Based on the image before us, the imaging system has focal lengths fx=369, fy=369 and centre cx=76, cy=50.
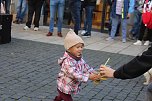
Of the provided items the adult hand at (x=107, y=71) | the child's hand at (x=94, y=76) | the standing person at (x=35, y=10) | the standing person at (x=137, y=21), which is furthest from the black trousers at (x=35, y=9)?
the adult hand at (x=107, y=71)

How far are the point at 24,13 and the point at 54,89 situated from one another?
8.16 meters

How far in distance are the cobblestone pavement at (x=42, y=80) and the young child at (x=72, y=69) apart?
0.87 meters

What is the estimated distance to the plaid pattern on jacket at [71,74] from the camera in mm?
4133

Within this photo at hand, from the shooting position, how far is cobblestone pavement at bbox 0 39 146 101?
5.29m

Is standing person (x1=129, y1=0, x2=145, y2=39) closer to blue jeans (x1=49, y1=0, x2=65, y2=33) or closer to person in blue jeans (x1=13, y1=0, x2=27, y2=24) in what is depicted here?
blue jeans (x1=49, y1=0, x2=65, y2=33)

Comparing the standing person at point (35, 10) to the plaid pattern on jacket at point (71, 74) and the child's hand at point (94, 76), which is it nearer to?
the plaid pattern on jacket at point (71, 74)

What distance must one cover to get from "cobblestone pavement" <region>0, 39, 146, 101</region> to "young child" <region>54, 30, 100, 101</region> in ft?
2.84

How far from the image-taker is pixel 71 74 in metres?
4.15

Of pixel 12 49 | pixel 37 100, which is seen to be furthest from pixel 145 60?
pixel 12 49

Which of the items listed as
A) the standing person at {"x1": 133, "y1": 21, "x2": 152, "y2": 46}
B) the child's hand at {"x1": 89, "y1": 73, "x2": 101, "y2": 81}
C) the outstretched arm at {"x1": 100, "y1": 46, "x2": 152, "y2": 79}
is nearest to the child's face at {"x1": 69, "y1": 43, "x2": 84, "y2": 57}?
the child's hand at {"x1": 89, "y1": 73, "x2": 101, "y2": 81}

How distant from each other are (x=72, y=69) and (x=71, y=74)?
6cm

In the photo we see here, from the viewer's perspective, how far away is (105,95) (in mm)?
5484

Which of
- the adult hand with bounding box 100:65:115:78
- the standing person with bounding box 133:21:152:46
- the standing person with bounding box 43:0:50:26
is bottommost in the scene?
the standing person with bounding box 133:21:152:46

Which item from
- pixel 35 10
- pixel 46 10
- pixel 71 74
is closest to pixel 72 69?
pixel 71 74
